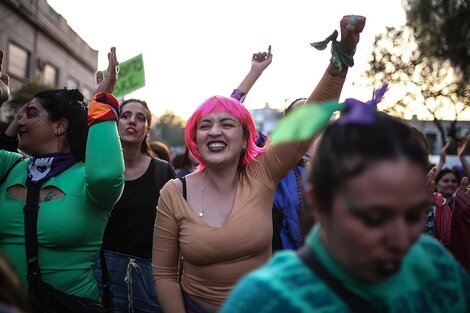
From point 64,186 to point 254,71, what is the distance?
162 cm

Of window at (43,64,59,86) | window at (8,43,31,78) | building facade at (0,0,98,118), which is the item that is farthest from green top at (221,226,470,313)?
window at (43,64,59,86)

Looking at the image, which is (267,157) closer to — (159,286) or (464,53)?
(159,286)

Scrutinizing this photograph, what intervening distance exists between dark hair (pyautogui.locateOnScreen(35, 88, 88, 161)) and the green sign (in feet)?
9.26

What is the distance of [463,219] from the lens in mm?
2994

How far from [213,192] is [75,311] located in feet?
2.89

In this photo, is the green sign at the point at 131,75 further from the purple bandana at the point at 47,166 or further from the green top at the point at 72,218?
the green top at the point at 72,218

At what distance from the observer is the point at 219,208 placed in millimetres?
2395

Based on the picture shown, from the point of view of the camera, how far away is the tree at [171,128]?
67312 mm

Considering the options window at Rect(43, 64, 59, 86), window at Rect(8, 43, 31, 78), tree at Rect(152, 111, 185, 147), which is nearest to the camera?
window at Rect(8, 43, 31, 78)

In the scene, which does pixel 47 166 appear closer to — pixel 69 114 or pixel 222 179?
pixel 69 114

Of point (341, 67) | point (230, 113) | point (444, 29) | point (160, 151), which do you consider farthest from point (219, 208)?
point (444, 29)

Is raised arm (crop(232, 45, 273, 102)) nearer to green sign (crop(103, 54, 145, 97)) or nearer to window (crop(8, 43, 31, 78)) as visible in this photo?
green sign (crop(103, 54, 145, 97))

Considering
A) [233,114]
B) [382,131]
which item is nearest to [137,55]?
[233,114]

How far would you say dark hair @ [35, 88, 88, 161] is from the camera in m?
2.66
